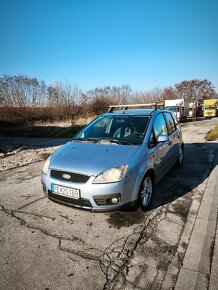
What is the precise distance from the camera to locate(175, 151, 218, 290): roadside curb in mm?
2258

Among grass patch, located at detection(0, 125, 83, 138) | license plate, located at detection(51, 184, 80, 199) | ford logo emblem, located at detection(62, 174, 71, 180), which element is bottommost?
grass patch, located at detection(0, 125, 83, 138)

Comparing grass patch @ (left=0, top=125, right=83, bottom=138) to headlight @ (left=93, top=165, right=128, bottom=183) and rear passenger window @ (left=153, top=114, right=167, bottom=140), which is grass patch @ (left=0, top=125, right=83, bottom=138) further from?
headlight @ (left=93, top=165, right=128, bottom=183)

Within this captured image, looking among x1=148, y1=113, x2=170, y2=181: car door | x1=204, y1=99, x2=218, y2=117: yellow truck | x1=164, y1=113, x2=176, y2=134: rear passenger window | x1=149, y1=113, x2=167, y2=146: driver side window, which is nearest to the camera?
x1=148, y1=113, x2=170, y2=181: car door

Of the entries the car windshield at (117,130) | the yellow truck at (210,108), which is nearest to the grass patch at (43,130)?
the car windshield at (117,130)

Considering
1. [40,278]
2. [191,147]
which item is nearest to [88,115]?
[191,147]

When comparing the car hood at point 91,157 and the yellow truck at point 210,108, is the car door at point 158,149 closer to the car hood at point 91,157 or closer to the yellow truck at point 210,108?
the car hood at point 91,157

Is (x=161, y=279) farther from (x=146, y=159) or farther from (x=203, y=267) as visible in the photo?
(x=146, y=159)

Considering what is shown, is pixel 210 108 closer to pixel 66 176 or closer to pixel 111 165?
pixel 111 165

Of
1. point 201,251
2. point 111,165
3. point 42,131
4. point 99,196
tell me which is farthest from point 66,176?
point 42,131

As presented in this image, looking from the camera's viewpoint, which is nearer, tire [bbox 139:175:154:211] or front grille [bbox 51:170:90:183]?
front grille [bbox 51:170:90:183]

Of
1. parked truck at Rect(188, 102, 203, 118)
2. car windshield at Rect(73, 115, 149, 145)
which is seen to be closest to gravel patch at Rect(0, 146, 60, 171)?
car windshield at Rect(73, 115, 149, 145)

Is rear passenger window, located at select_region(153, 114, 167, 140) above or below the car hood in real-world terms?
above

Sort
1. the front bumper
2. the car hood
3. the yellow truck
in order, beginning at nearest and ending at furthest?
the front bumper, the car hood, the yellow truck

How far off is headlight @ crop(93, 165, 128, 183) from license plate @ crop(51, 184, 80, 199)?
348mm
